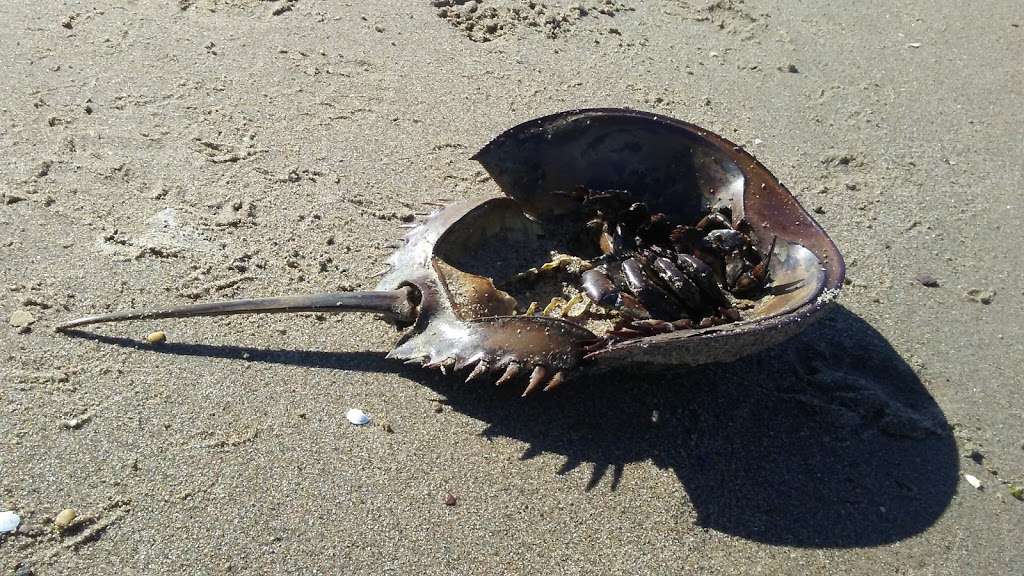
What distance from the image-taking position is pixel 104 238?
2975 millimetres

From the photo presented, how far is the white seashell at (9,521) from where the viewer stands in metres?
2.10

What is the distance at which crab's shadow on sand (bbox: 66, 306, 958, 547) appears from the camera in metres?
2.36

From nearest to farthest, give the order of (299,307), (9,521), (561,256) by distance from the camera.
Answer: (9,521)
(299,307)
(561,256)

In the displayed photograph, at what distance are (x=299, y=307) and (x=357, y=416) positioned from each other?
413 mm

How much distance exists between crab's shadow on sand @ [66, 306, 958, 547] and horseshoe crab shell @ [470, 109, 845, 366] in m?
0.39

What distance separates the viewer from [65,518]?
2139 mm

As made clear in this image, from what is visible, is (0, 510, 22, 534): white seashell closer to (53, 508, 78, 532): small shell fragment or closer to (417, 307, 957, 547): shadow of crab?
(53, 508, 78, 532): small shell fragment

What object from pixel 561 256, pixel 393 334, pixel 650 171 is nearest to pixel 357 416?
pixel 393 334

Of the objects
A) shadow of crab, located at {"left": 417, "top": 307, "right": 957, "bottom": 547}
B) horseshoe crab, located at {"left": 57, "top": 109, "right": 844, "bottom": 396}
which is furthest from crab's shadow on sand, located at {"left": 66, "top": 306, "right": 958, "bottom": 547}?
horseshoe crab, located at {"left": 57, "top": 109, "right": 844, "bottom": 396}

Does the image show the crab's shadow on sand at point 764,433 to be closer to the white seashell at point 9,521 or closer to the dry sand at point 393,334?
the dry sand at point 393,334

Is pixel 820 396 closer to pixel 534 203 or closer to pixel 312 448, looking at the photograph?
pixel 534 203

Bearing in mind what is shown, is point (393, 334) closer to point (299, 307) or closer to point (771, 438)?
point (299, 307)

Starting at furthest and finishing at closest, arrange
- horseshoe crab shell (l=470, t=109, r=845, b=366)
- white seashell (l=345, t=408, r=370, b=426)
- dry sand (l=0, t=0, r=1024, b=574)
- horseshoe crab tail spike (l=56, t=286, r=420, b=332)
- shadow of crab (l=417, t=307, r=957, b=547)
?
horseshoe crab shell (l=470, t=109, r=845, b=366)
horseshoe crab tail spike (l=56, t=286, r=420, b=332)
white seashell (l=345, t=408, r=370, b=426)
shadow of crab (l=417, t=307, r=957, b=547)
dry sand (l=0, t=0, r=1024, b=574)

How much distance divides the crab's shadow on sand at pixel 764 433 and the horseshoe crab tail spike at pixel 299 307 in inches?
3.5
